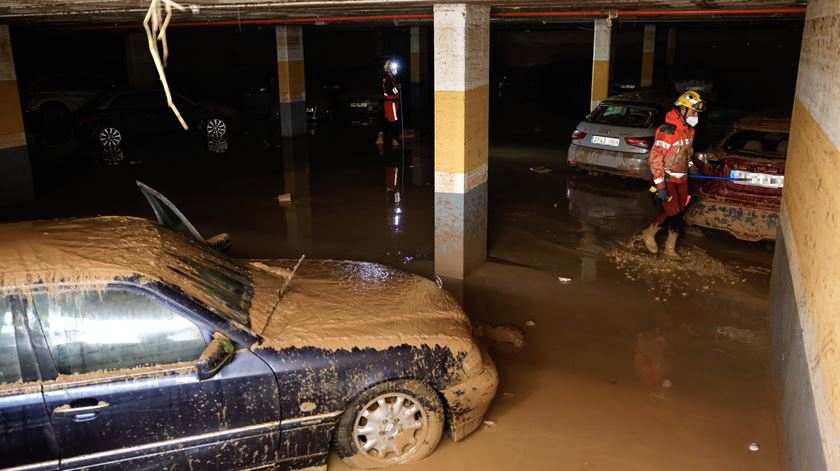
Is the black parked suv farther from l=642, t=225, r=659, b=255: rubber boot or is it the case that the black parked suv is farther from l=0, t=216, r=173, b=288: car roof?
l=0, t=216, r=173, b=288: car roof

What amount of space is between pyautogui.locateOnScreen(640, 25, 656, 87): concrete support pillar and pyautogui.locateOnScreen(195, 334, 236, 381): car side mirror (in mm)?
18835

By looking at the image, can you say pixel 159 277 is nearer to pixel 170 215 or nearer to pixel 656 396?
pixel 170 215

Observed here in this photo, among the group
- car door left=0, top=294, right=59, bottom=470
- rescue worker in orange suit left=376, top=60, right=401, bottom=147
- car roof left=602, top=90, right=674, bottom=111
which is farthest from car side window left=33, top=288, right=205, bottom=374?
rescue worker in orange suit left=376, top=60, right=401, bottom=147

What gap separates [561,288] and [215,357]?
444 cm

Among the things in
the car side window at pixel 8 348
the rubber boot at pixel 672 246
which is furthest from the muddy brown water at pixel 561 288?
the car side window at pixel 8 348

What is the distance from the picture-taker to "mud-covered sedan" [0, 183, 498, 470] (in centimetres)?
355

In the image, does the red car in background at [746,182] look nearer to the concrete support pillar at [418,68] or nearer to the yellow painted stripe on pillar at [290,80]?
the yellow painted stripe on pillar at [290,80]

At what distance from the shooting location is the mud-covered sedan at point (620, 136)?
1109 centimetres

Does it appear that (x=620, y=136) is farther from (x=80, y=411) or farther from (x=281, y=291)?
(x=80, y=411)

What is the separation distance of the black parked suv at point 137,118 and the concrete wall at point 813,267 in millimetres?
13037

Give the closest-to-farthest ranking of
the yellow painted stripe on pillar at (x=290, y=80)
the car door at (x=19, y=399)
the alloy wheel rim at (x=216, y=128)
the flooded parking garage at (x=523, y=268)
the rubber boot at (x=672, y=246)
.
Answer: the car door at (x=19, y=399)
the flooded parking garage at (x=523, y=268)
the rubber boot at (x=672, y=246)
the alloy wheel rim at (x=216, y=128)
the yellow painted stripe on pillar at (x=290, y=80)

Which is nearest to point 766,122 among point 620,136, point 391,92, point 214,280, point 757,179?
point 757,179

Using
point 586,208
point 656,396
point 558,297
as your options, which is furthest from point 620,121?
point 656,396

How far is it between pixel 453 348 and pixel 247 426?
130 cm
